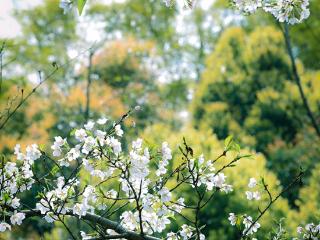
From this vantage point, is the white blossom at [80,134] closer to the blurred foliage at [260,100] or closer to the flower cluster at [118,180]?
the flower cluster at [118,180]

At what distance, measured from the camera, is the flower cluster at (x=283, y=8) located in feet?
6.82

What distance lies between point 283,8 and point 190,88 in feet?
54.9

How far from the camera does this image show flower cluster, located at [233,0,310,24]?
6.82ft

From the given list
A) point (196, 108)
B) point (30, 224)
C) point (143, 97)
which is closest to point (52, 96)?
point (143, 97)

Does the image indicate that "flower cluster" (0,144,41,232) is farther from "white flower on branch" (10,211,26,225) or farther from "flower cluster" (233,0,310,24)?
"flower cluster" (233,0,310,24)

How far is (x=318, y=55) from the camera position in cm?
1445

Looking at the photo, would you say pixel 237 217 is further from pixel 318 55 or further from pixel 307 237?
pixel 318 55

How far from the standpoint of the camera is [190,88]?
1886cm

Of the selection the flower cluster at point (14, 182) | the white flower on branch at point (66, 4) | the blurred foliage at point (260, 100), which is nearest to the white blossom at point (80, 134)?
the flower cluster at point (14, 182)

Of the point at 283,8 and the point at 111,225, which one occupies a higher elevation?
the point at 283,8

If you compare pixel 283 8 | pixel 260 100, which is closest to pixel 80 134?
pixel 283 8

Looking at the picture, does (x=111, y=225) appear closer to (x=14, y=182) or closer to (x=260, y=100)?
(x=14, y=182)

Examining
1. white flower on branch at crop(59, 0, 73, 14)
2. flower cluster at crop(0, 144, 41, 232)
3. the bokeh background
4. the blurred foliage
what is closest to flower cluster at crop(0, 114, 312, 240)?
flower cluster at crop(0, 144, 41, 232)

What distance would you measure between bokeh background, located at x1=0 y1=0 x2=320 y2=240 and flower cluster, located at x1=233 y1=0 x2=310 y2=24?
3263mm
